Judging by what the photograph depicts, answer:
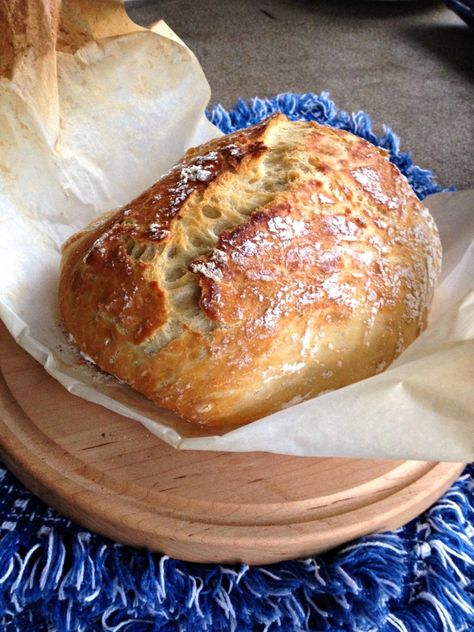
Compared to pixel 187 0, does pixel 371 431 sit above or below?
above

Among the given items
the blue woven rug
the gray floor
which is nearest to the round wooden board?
the blue woven rug

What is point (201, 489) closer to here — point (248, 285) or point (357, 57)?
point (248, 285)

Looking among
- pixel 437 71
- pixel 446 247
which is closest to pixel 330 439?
pixel 446 247

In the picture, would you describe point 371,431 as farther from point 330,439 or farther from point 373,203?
point 373,203

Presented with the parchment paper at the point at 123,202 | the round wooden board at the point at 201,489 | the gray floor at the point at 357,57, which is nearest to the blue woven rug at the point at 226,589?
the round wooden board at the point at 201,489

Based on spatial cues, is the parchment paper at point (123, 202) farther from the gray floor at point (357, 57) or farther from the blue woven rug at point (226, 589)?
the gray floor at point (357, 57)

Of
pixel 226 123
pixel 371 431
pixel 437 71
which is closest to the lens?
pixel 371 431

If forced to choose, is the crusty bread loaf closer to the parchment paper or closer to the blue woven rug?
the parchment paper

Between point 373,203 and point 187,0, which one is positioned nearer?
point 373,203
